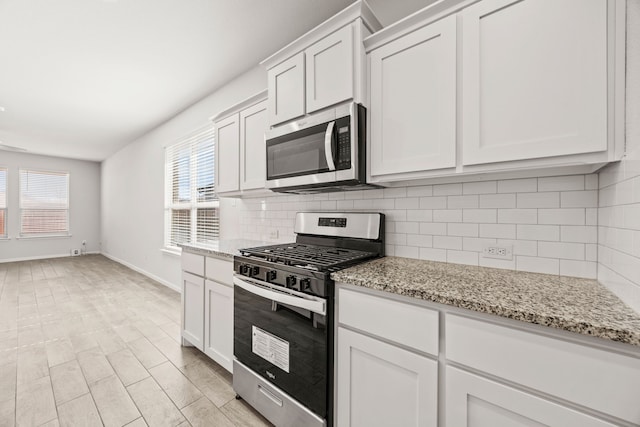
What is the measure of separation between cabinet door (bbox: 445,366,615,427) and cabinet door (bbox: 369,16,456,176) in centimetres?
90

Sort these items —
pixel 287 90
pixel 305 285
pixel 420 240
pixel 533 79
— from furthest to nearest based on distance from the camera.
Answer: pixel 287 90
pixel 420 240
pixel 305 285
pixel 533 79

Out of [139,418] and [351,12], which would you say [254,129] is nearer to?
[351,12]

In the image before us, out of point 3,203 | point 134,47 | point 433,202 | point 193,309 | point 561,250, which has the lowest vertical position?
point 193,309

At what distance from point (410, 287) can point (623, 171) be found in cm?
84

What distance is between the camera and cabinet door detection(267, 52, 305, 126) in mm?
1821

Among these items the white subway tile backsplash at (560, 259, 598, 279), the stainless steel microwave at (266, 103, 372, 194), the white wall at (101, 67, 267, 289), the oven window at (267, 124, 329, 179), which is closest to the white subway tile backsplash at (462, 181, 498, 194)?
the white subway tile backsplash at (560, 259, 598, 279)

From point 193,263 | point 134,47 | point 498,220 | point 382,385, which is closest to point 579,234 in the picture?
point 498,220

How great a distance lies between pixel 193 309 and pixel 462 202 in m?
2.26

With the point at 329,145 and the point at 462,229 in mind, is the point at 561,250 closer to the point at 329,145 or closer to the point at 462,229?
the point at 462,229

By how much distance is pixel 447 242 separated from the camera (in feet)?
5.14

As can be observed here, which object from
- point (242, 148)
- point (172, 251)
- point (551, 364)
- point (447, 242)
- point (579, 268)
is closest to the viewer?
point (551, 364)

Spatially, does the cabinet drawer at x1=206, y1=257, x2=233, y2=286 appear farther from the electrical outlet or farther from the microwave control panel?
the electrical outlet

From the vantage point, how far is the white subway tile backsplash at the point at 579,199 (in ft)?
3.91

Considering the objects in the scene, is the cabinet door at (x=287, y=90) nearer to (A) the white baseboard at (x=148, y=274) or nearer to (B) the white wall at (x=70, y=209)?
(A) the white baseboard at (x=148, y=274)
